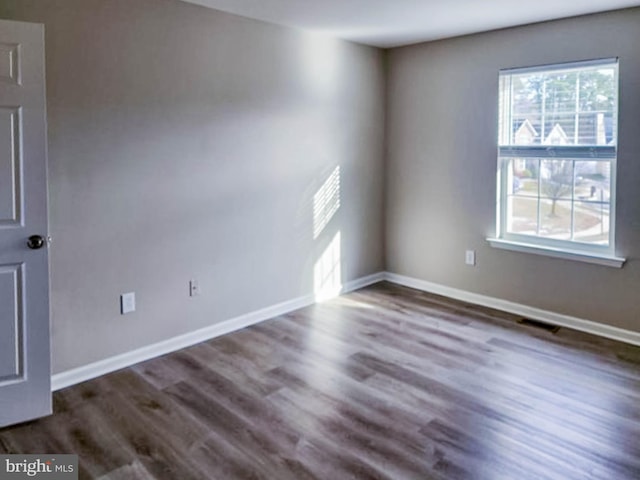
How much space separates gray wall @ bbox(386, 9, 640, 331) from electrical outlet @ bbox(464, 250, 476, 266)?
0.05 metres

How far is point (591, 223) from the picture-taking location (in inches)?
149

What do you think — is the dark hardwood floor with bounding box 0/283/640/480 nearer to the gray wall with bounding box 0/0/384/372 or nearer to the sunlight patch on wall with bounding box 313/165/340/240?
the gray wall with bounding box 0/0/384/372

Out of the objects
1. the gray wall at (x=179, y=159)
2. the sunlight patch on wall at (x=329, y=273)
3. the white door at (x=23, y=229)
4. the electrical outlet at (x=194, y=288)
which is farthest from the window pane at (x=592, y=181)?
the white door at (x=23, y=229)

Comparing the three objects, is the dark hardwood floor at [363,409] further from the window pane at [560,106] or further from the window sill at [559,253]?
the window pane at [560,106]

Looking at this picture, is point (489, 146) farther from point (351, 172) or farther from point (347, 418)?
point (347, 418)

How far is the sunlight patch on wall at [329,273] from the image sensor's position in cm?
448

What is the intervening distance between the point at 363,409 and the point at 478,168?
2466 mm

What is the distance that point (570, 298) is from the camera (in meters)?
3.90

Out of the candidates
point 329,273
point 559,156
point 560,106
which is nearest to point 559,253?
point 559,156

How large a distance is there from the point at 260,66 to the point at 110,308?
198 cm

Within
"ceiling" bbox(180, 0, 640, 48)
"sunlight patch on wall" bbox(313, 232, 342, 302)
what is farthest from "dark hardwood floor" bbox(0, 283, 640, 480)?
"ceiling" bbox(180, 0, 640, 48)

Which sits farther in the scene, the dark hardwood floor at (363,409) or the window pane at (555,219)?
the window pane at (555,219)

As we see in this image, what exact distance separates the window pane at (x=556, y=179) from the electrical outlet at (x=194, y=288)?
8.82 ft

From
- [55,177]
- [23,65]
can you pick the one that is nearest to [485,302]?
[55,177]
